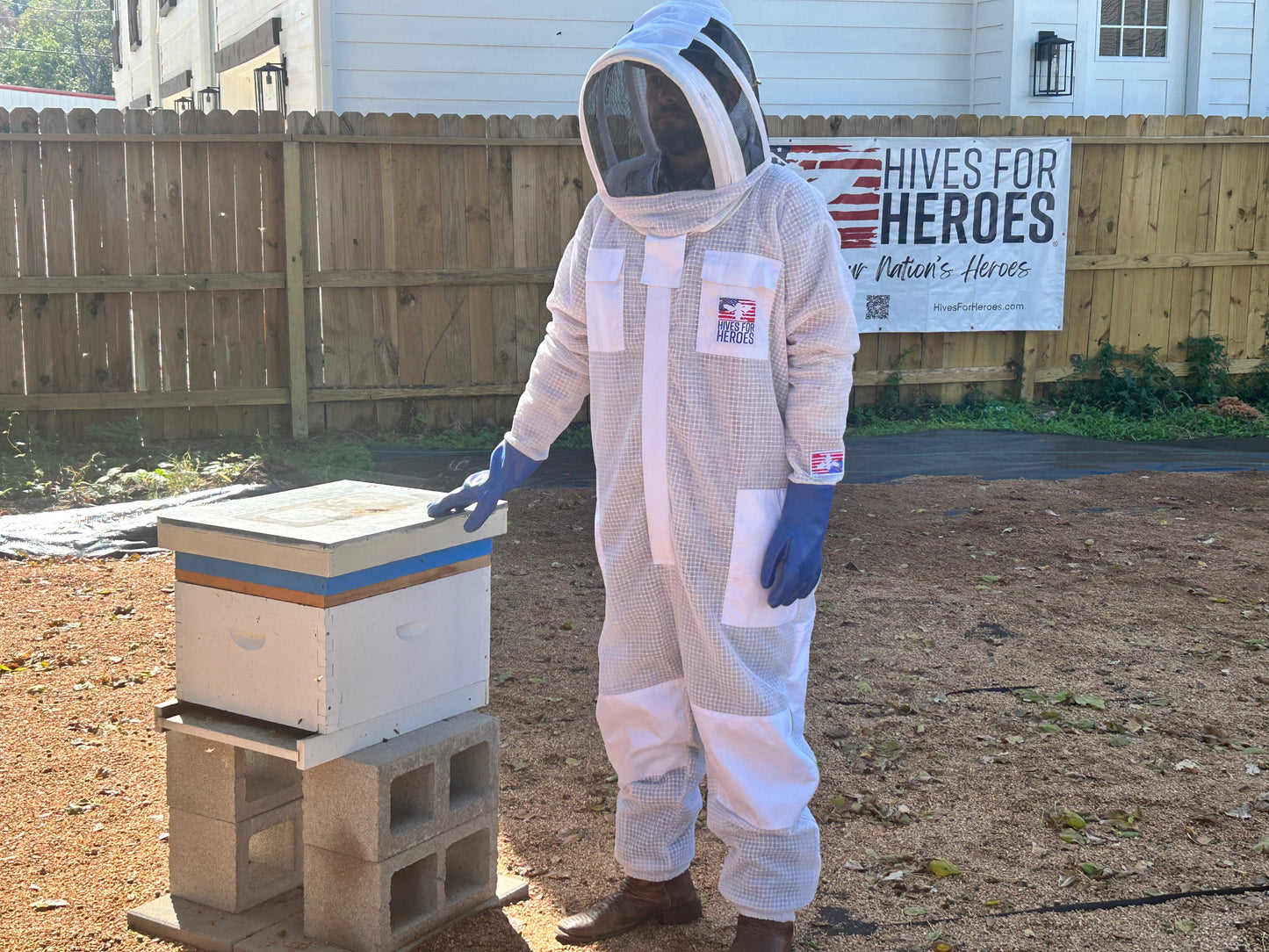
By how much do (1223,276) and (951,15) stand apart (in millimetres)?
3197

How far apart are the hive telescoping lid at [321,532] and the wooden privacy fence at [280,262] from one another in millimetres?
5544

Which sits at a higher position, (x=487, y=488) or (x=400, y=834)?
(x=487, y=488)

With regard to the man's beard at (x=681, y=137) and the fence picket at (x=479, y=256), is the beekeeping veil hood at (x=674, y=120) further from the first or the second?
the fence picket at (x=479, y=256)

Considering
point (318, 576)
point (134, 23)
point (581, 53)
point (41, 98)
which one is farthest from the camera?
point (41, 98)

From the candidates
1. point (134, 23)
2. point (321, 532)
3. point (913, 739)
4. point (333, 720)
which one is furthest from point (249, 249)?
point (134, 23)

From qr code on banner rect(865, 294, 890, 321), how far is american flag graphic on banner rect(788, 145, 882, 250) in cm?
38

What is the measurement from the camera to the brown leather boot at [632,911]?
2.77m

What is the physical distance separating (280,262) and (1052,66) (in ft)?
21.7

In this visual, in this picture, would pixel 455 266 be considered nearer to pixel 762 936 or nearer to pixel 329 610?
pixel 329 610

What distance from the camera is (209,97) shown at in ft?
46.1

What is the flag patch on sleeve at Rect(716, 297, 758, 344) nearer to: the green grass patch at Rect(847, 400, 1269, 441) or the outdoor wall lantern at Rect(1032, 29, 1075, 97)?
the green grass patch at Rect(847, 400, 1269, 441)

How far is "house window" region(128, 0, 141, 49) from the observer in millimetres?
18688

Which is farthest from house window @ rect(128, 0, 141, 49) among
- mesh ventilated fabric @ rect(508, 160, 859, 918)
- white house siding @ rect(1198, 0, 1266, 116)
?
mesh ventilated fabric @ rect(508, 160, 859, 918)

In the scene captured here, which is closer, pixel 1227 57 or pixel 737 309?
pixel 737 309
